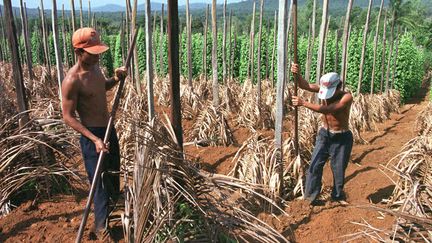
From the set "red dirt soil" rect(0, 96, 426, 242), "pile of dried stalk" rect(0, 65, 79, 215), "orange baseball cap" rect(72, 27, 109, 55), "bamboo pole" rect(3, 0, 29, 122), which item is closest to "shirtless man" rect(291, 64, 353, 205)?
"red dirt soil" rect(0, 96, 426, 242)

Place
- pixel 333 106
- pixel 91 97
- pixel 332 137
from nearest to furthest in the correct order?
pixel 91 97 < pixel 333 106 < pixel 332 137

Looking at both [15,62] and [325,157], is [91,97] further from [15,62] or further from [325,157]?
[325,157]

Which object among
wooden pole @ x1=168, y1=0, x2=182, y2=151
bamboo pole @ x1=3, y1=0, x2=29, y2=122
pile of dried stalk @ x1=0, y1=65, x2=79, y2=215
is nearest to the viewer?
wooden pole @ x1=168, y1=0, x2=182, y2=151

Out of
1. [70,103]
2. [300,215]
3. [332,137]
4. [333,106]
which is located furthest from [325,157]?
[70,103]

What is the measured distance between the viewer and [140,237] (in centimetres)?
258

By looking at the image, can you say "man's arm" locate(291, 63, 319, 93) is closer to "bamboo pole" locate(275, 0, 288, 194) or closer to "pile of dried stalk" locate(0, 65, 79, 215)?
"bamboo pole" locate(275, 0, 288, 194)

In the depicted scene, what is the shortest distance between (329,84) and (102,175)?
269 centimetres

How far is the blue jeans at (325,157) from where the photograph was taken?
4461 mm

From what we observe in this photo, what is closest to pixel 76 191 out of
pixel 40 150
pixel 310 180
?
pixel 40 150

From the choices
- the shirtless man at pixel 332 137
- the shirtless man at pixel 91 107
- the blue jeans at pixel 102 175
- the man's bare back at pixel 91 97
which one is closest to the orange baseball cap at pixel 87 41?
the shirtless man at pixel 91 107

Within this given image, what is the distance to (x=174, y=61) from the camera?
283 cm

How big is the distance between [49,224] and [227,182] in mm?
1753

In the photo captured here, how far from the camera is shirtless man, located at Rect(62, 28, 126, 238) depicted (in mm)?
2943

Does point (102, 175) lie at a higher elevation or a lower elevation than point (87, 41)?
lower
